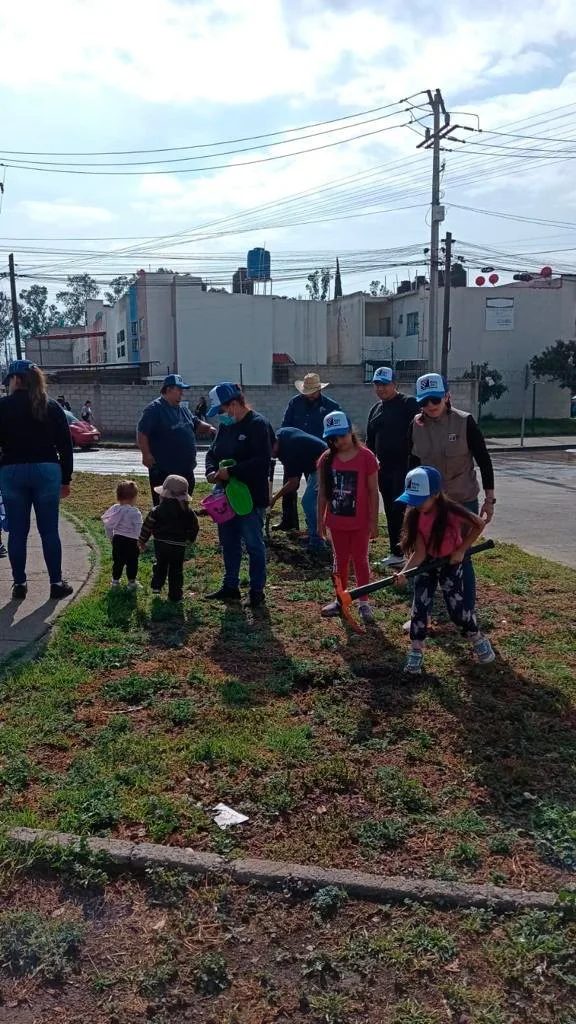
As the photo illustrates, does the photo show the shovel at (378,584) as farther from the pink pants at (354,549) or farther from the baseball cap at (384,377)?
the baseball cap at (384,377)

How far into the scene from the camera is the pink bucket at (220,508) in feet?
20.0

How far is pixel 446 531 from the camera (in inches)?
182

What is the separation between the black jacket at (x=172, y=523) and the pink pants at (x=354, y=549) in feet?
3.95

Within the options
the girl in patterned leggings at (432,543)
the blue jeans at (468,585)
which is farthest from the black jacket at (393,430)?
the girl in patterned leggings at (432,543)

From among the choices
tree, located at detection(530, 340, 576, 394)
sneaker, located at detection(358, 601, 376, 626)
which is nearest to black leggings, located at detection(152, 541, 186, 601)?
sneaker, located at detection(358, 601, 376, 626)

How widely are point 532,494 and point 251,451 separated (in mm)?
9821

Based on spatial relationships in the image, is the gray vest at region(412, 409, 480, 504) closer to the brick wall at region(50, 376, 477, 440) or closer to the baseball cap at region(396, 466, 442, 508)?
the baseball cap at region(396, 466, 442, 508)

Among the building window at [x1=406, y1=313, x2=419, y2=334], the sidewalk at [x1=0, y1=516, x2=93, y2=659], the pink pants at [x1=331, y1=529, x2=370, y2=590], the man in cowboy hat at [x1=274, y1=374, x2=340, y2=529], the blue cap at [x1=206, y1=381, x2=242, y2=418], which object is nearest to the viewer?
the sidewalk at [x1=0, y1=516, x2=93, y2=659]

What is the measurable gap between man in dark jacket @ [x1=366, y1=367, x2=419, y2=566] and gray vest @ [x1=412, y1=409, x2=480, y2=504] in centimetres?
157

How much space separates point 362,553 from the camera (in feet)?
18.5

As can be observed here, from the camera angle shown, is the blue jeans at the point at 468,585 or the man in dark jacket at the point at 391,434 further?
the man in dark jacket at the point at 391,434

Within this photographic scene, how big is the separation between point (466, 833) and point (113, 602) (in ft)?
12.0

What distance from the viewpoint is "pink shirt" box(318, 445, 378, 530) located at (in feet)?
18.1

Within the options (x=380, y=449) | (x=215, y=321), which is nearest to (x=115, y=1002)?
(x=380, y=449)
